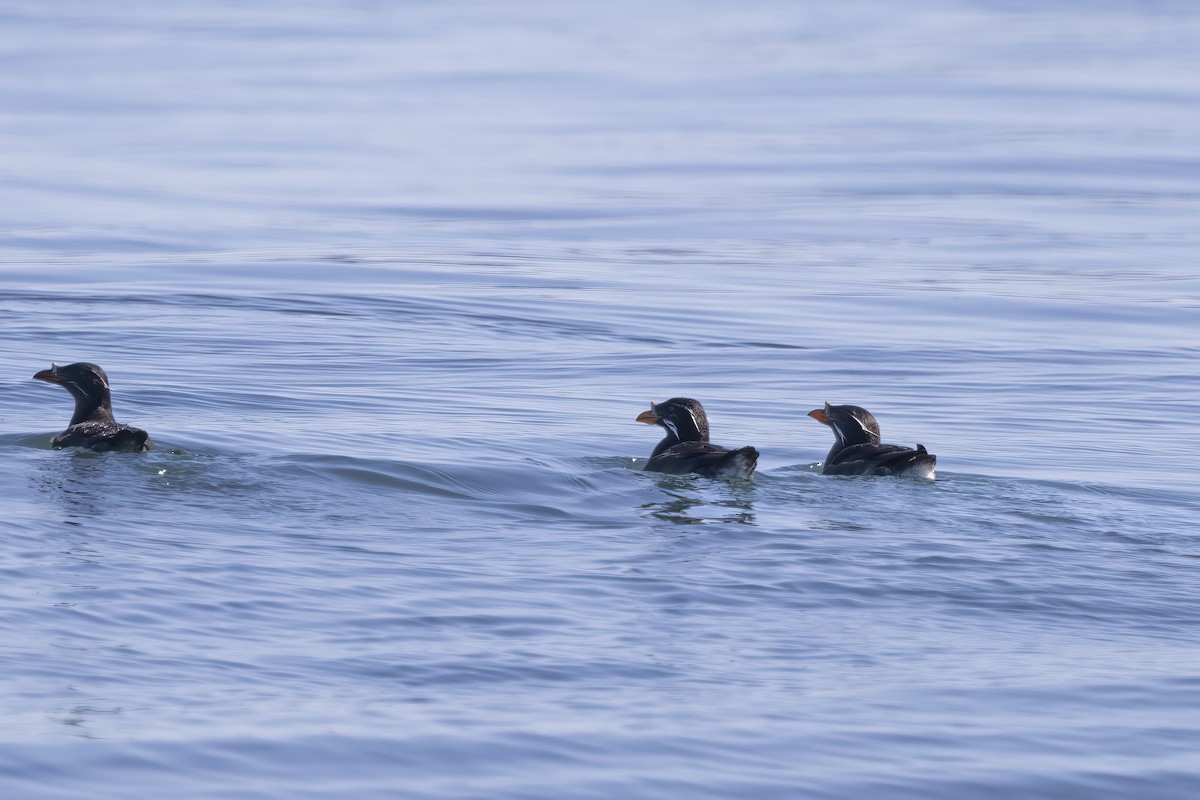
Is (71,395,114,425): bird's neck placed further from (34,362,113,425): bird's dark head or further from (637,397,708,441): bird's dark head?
(637,397,708,441): bird's dark head

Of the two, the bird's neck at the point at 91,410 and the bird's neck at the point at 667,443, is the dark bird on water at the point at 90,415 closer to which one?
the bird's neck at the point at 91,410

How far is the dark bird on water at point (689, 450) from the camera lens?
41.9 feet

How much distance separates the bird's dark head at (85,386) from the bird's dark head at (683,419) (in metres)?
3.87

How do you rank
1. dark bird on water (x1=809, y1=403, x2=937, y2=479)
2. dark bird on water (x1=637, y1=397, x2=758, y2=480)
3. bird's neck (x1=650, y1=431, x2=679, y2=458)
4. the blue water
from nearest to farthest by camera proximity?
the blue water
dark bird on water (x1=637, y1=397, x2=758, y2=480)
dark bird on water (x1=809, y1=403, x2=937, y2=479)
bird's neck (x1=650, y1=431, x2=679, y2=458)

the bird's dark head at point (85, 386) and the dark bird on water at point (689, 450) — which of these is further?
the bird's dark head at point (85, 386)

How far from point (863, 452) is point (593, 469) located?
1.89m

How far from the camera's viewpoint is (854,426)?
1390 cm

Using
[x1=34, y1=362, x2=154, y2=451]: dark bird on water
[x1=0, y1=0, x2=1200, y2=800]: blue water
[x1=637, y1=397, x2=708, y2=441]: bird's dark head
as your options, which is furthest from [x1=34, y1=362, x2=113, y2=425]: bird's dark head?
[x1=637, y1=397, x2=708, y2=441]: bird's dark head

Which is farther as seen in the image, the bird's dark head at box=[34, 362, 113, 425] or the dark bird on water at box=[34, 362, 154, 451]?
the bird's dark head at box=[34, 362, 113, 425]

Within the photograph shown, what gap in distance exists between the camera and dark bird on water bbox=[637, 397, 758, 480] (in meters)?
12.8

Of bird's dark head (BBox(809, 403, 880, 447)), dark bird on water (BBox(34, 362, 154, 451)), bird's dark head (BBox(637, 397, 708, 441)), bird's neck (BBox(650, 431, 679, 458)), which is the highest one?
bird's dark head (BBox(809, 403, 880, 447))

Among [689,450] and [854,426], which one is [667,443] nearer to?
[689,450]

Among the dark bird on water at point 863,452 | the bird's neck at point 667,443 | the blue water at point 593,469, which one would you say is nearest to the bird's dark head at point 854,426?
the dark bird on water at point 863,452

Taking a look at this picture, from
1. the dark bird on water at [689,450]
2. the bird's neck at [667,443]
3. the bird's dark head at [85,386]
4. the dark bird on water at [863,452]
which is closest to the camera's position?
the dark bird on water at [689,450]
